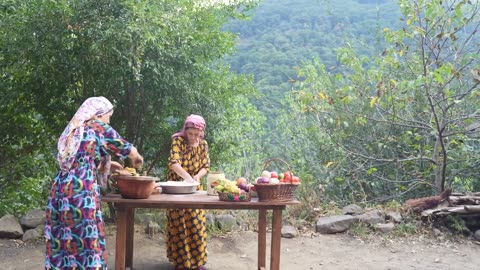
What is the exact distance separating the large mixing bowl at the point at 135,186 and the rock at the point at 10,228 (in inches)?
114

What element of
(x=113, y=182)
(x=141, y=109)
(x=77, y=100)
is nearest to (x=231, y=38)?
(x=141, y=109)

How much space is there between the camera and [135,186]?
3838mm

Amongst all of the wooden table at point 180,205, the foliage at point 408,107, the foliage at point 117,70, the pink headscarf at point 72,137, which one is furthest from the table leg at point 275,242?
the foliage at point 408,107

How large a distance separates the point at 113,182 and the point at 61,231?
0.66 meters

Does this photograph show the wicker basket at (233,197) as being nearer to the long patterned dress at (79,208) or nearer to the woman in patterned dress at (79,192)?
the woman in patterned dress at (79,192)

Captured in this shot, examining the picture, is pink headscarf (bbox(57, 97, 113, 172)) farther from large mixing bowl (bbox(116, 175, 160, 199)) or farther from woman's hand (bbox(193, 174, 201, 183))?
woman's hand (bbox(193, 174, 201, 183))

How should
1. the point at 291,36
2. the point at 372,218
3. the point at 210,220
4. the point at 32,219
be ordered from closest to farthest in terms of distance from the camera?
the point at 32,219, the point at 210,220, the point at 372,218, the point at 291,36

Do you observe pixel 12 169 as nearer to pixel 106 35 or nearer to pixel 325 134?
pixel 106 35

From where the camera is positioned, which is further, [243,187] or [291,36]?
[291,36]

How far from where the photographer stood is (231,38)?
6.48 m

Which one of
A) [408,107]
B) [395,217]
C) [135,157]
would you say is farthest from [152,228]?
[408,107]

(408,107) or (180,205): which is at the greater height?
(408,107)

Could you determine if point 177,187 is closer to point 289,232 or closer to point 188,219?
point 188,219

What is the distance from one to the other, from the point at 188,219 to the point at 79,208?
5.05 feet
